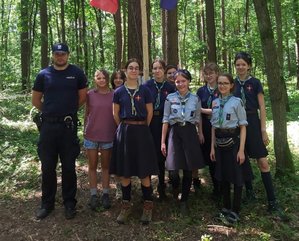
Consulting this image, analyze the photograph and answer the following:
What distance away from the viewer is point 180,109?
5.05 meters

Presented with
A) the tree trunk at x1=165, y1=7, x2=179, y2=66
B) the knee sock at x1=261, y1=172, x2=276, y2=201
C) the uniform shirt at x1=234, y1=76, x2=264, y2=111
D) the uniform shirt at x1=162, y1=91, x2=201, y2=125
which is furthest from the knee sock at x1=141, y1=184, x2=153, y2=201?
the tree trunk at x1=165, y1=7, x2=179, y2=66

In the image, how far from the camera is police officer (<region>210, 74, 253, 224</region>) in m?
→ 4.85

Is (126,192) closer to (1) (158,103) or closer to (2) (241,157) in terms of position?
(1) (158,103)

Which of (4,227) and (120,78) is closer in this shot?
(4,227)

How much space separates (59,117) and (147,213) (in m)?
1.76

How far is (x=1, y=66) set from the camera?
75.7 ft

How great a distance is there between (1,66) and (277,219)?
21.6 meters

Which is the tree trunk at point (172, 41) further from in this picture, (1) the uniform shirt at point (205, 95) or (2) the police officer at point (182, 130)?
(2) the police officer at point (182, 130)

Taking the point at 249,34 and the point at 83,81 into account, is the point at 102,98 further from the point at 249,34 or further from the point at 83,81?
the point at 249,34

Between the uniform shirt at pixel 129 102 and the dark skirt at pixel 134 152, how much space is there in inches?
5.2

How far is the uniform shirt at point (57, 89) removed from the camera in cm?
505

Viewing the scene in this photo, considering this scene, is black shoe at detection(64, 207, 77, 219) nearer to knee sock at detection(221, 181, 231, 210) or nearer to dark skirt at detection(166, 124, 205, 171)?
dark skirt at detection(166, 124, 205, 171)

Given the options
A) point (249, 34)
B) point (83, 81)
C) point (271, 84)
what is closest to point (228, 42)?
point (249, 34)

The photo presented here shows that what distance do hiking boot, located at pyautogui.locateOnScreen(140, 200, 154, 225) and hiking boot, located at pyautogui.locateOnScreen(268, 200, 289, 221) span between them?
164 centimetres
